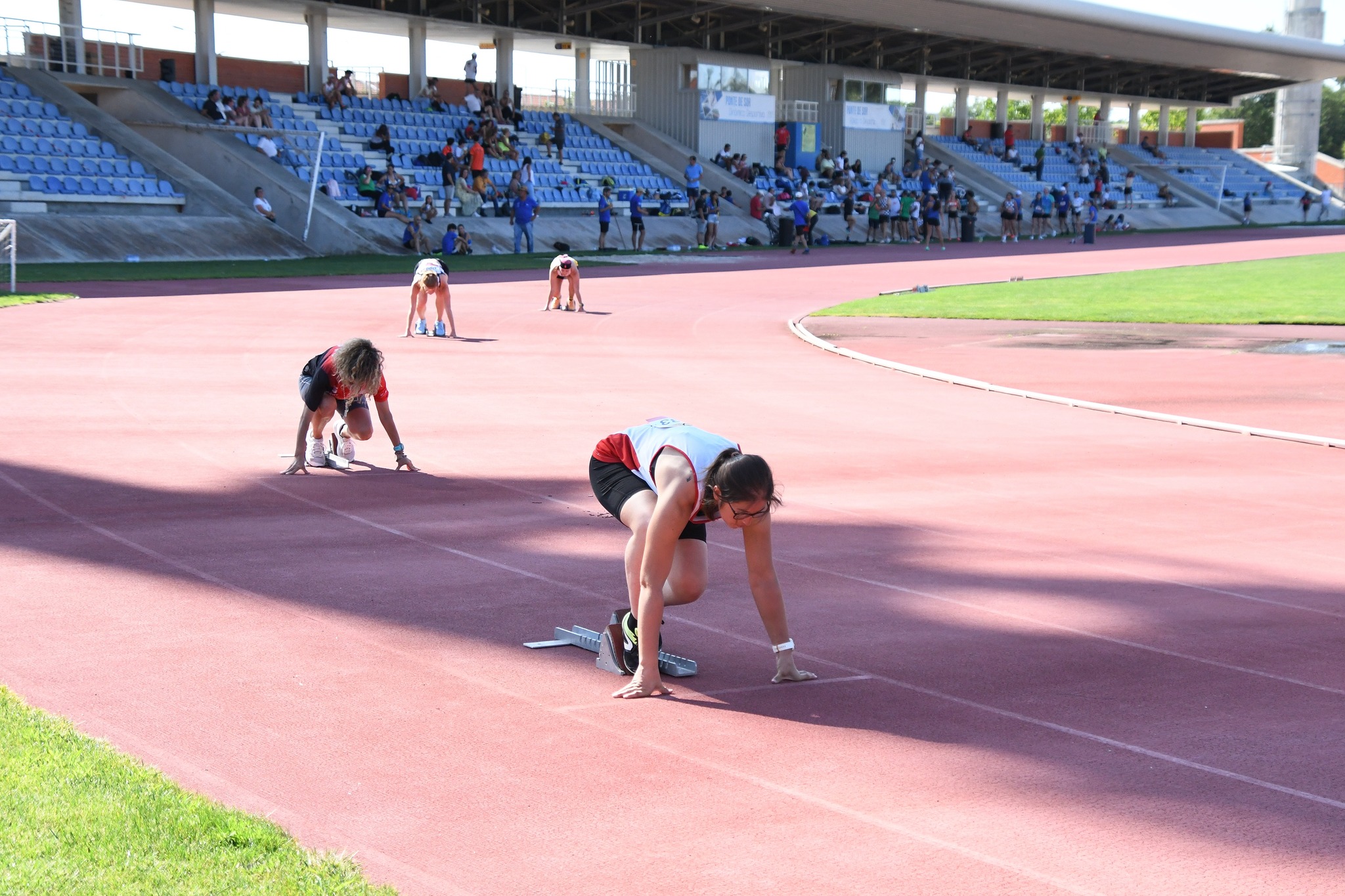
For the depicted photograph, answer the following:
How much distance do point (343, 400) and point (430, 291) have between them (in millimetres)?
9199

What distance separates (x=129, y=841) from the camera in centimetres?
432

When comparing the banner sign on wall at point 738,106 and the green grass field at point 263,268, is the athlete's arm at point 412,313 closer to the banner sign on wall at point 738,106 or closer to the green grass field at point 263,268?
the green grass field at point 263,268

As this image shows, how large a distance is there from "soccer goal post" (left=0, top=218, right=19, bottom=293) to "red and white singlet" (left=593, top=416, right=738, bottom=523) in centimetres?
2097

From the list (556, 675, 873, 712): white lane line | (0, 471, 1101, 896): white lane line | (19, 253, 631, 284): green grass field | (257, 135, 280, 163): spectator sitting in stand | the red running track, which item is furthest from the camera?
(257, 135, 280, 163): spectator sitting in stand

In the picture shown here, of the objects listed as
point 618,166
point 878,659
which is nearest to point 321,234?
point 618,166

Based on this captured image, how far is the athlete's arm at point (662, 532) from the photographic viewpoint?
5617 millimetres

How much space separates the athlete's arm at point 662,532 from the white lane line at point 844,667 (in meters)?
1.20

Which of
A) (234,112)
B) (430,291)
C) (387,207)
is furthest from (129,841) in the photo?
(234,112)

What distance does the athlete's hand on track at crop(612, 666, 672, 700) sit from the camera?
238 inches

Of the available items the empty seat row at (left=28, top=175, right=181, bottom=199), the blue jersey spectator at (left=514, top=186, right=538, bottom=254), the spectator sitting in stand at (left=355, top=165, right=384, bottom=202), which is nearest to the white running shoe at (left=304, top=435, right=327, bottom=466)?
the empty seat row at (left=28, top=175, right=181, bottom=199)

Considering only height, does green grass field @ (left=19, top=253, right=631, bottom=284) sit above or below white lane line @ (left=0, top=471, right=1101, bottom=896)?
above

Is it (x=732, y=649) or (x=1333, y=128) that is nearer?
(x=732, y=649)

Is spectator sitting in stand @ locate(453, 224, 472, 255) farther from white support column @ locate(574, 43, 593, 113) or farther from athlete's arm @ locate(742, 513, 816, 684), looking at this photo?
athlete's arm @ locate(742, 513, 816, 684)

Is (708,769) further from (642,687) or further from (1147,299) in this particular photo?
(1147,299)
